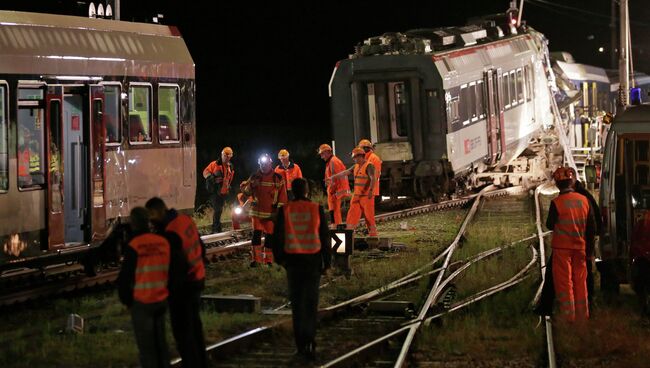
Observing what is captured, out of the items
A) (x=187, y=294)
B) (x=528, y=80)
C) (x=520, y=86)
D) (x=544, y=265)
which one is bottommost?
(x=544, y=265)

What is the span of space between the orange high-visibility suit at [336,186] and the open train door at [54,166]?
511 centimetres

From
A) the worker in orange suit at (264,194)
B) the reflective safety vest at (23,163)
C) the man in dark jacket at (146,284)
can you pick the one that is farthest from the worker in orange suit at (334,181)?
the man in dark jacket at (146,284)

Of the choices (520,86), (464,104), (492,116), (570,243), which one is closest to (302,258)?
(570,243)

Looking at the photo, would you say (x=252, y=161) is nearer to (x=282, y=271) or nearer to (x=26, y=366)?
(x=282, y=271)

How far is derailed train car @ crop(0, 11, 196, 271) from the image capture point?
1260cm

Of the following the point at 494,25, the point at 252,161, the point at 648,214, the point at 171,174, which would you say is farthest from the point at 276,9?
the point at 648,214

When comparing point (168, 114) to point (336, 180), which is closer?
point (168, 114)

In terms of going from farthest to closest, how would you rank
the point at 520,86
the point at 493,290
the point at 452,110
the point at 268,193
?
the point at 520,86 → the point at 452,110 → the point at 268,193 → the point at 493,290

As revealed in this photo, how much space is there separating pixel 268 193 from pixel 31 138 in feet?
11.4

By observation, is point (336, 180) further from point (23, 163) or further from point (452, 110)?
point (452, 110)

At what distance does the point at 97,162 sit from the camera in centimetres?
1384

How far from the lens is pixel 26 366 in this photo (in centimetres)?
943

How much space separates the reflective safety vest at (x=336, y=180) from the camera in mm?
17188

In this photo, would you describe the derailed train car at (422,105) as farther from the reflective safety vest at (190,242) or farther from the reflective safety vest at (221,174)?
the reflective safety vest at (190,242)
